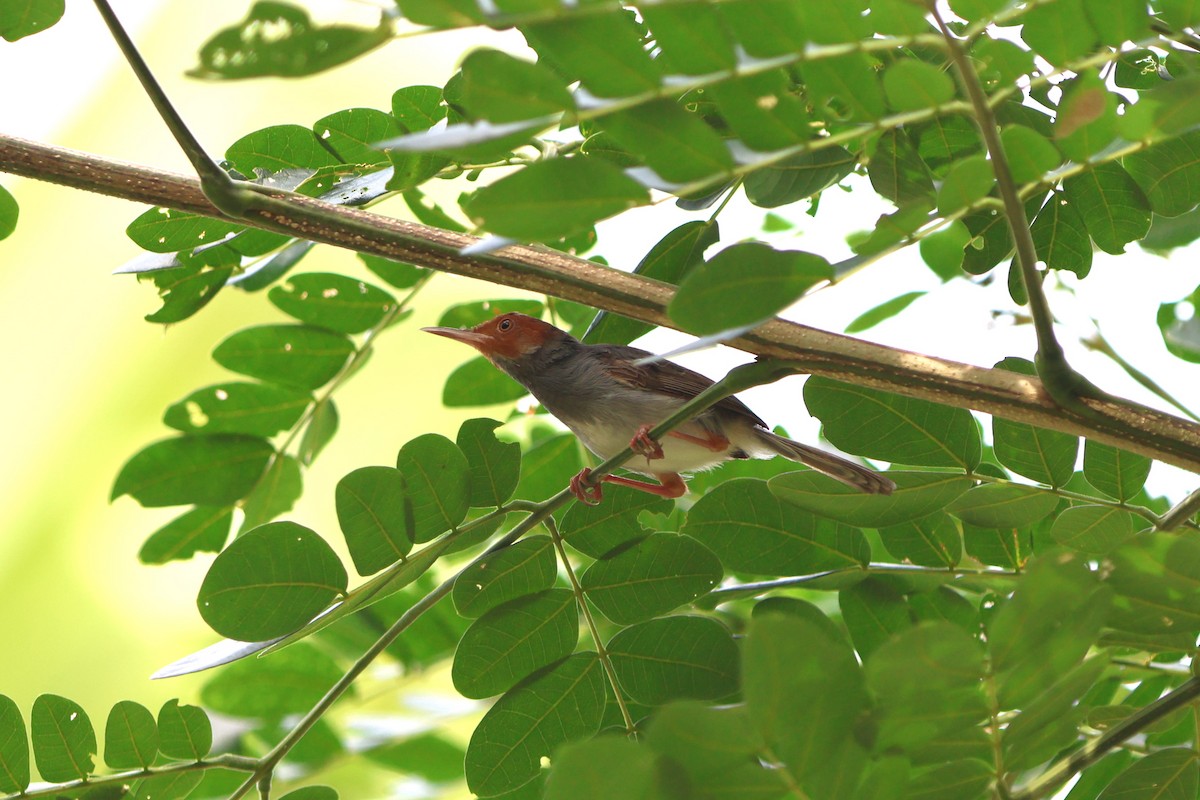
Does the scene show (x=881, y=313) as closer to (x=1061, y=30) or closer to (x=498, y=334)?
(x=498, y=334)

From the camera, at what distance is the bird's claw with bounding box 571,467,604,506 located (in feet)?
5.71

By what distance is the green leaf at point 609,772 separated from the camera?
0.95 meters

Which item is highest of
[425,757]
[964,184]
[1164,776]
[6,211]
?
[6,211]

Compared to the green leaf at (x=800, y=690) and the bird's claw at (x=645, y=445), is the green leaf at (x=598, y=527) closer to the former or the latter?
the bird's claw at (x=645, y=445)

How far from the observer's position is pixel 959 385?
4.15ft

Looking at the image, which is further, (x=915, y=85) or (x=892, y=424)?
(x=892, y=424)

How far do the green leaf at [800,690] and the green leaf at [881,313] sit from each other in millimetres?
1563

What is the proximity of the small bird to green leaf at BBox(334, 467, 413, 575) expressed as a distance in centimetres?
83

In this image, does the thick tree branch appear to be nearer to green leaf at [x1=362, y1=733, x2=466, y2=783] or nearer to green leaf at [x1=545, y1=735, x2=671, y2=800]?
green leaf at [x1=545, y1=735, x2=671, y2=800]

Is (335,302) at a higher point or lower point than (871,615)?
higher

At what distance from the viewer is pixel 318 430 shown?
7.88ft

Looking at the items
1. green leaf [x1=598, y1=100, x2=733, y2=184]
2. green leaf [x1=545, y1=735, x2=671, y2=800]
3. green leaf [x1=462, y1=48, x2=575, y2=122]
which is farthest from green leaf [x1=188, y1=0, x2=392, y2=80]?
green leaf [x1=545, y1=735, x2=671, y2=800]

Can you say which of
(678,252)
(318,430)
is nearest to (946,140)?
(678,252)

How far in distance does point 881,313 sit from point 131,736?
175cm
